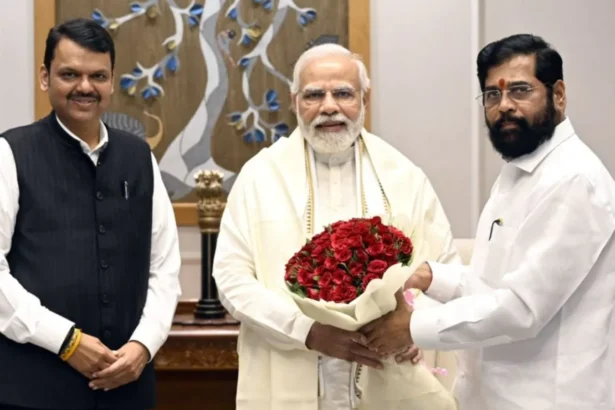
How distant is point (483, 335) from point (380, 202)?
91cm

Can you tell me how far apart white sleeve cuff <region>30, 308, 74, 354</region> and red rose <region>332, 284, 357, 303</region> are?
0.81m

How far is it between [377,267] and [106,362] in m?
0.88

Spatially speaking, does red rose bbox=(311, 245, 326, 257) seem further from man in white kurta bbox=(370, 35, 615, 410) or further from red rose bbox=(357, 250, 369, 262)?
man in white kurta bbox=(370, 35, 615, 410)

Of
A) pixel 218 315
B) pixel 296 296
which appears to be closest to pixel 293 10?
pixel 218 315

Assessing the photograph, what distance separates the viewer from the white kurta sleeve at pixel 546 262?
2.26 metres

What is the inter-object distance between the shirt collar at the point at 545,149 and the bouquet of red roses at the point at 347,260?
15.3 inches

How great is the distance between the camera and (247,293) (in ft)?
9.77

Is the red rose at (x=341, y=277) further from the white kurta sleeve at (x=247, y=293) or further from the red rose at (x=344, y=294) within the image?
the white kurta sleeve at (x=247, y=293)

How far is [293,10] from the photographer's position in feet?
15.0

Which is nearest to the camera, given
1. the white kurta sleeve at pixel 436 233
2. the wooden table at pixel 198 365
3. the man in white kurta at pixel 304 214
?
the man in white kurta at pixel 304 214

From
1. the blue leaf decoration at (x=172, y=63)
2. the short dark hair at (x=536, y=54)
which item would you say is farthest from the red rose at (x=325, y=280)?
the blue leaf decoration at (x=172, y=63)

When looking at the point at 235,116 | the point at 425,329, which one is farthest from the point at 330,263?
the point at 235,116

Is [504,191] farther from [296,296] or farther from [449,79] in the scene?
[449,79]

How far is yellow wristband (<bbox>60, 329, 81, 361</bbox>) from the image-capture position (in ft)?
8.64
